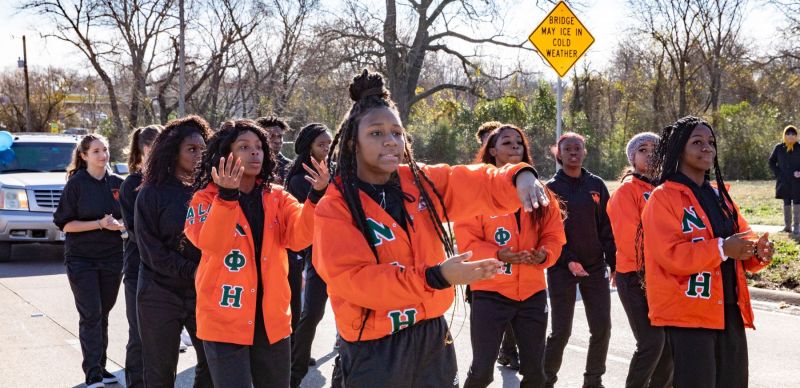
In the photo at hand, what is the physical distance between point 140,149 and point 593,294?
143 inches

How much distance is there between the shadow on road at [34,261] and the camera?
12938 millimetres

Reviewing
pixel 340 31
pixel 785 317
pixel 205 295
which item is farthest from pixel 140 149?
pixel 340 31

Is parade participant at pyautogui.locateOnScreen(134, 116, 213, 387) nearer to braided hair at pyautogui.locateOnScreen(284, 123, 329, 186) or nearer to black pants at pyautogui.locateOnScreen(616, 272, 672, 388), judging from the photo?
braided hair at pyautogui.locateOnScreen(284, 123, 329, 186)

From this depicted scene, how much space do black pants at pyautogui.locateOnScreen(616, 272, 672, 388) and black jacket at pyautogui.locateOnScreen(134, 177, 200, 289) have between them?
2.79 metres

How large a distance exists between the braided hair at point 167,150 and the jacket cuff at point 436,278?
2500mm

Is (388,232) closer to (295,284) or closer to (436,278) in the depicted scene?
(436,278)

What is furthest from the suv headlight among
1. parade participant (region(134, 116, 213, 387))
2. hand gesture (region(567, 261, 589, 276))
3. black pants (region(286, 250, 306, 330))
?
hand gesture (region(567, 261, 589, 276))

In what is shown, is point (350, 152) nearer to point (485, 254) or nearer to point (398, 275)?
point (398, 275)

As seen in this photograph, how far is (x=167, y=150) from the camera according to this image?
16.1 ft

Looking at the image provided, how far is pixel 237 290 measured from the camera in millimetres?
4109

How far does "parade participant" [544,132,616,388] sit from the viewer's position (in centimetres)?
577

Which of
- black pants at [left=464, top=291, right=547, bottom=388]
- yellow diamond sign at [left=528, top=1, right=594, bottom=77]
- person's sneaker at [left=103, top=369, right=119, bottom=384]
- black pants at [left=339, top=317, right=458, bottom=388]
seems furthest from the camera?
yellow diamond sign at [left=528, top=1, right=594, bottom=77]

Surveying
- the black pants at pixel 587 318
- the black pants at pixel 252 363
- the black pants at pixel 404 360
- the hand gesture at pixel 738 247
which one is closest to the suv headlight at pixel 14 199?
the black pants at pixel 587 318

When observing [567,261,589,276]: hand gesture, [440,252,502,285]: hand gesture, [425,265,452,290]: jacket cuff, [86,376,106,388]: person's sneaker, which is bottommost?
[86,376,106,388]: person's sneaker
